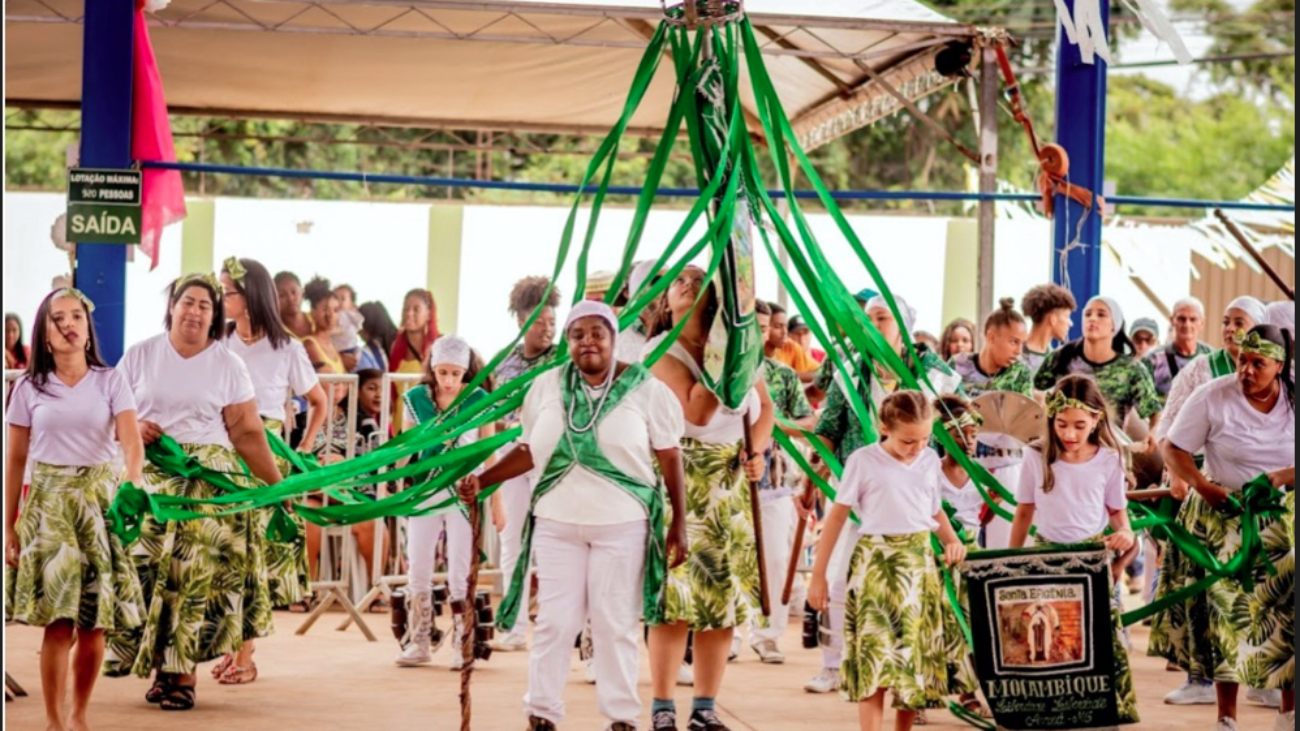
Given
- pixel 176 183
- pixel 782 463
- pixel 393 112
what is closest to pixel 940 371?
pixel 782 463

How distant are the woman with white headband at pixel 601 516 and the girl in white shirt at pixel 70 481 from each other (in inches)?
60.6

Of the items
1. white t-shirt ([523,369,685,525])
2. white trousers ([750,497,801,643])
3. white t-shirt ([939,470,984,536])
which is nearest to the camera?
white t-shirt ([523,369,685,525])

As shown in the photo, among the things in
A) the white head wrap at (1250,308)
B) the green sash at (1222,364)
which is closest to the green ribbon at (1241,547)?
the green sash at (1222,364)

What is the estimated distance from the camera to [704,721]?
671 cm

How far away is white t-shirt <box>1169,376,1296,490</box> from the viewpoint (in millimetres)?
7238

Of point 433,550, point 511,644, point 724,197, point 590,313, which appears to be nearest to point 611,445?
point 590,313

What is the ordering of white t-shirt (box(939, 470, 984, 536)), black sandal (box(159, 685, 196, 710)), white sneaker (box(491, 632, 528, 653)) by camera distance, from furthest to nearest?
white sneaker (box(491, 632, 528, 653)) < white t-shirt (box(939, 470, 984, 536)) < black sandal (box(159, 685, 196, 710))

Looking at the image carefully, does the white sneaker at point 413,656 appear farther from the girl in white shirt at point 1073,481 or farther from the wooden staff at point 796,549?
the girl in white shirt at point 1073,481

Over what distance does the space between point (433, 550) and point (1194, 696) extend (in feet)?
12.2

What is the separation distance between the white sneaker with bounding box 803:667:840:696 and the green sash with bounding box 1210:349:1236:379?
219cm

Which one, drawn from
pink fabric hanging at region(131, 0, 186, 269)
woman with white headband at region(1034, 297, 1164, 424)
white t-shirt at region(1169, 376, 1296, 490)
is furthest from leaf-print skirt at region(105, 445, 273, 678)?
woman with white headband at region(1034, 297, 1164, 424)

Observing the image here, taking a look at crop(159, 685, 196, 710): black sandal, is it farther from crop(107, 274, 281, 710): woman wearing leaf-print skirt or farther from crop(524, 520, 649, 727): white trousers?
crop(524, 520, 649, 727): white trousers

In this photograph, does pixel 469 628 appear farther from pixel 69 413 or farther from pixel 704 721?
pixel 69 413

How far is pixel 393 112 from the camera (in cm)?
1652
